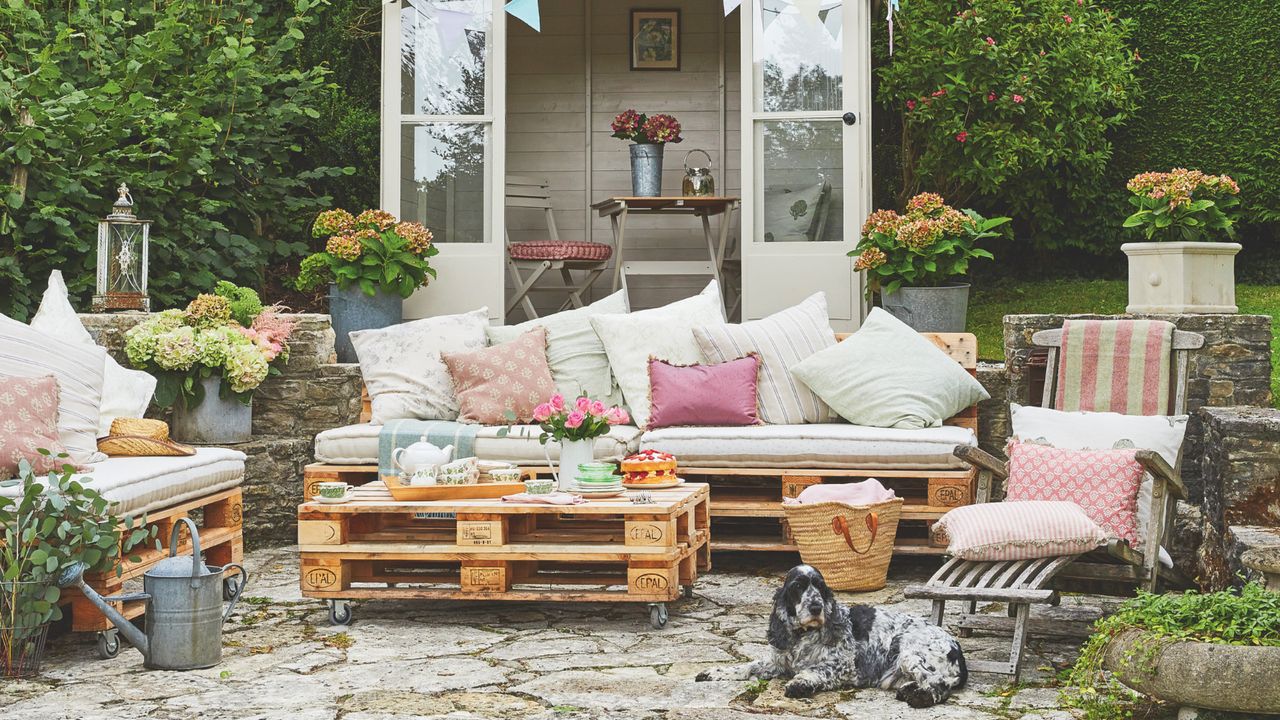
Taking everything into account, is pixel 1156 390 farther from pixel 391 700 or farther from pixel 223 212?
pixel 223 212

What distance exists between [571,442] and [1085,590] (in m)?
1.63

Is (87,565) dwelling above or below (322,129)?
below

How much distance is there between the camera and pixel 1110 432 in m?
4.31

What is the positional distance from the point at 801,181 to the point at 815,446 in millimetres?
2547

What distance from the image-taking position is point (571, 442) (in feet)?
14.4

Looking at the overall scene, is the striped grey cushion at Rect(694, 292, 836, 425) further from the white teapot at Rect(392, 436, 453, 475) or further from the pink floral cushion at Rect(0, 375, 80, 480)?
the pink floral cushion at Rect(0, 375, 80, 480)

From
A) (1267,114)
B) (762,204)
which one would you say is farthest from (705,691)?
(1267,114)

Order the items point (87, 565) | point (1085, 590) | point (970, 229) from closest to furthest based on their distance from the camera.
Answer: point (87, 565) → point (1085, 590) → point (970, 229)

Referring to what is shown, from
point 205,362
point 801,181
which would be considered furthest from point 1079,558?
point 801,181

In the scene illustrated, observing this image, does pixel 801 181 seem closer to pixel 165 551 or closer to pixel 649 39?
pixel 649 39

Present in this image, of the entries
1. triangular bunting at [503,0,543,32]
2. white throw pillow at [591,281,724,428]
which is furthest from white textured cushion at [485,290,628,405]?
triangular bunting at [503,0,543,32]

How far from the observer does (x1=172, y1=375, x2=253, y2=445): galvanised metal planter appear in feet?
18.2

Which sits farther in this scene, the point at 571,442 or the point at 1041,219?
the point at 1041,219

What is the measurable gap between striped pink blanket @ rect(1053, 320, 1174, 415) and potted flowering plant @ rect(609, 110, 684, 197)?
3567 mm
